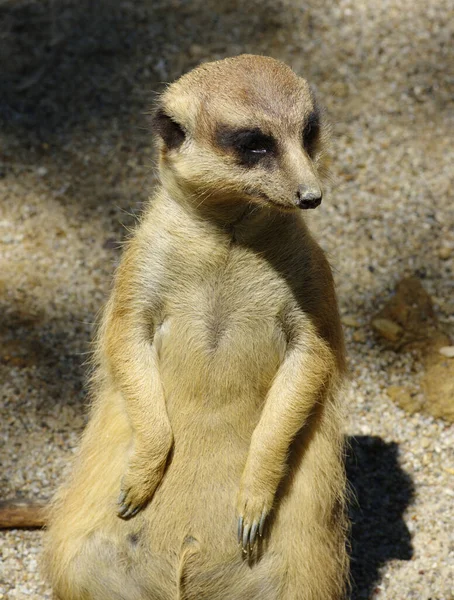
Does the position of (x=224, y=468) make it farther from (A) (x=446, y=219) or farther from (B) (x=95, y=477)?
(A) (x=446, y=219)

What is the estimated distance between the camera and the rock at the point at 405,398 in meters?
4.03

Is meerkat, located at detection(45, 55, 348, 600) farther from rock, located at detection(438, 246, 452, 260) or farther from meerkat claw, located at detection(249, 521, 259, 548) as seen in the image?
rock, located at detection(438, 246, 452, 260)

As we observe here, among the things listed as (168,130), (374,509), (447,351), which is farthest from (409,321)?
(168,130)

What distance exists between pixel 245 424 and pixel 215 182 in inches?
30.5

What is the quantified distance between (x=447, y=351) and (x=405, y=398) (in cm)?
28

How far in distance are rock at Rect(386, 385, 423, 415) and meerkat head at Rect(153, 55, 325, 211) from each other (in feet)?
4.90

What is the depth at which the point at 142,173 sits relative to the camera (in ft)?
15.7

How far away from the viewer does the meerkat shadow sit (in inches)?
143

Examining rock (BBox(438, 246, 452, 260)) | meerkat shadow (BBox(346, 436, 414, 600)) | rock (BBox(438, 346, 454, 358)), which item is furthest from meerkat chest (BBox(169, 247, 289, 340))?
rock (BBox(438, 246, 452, 260))

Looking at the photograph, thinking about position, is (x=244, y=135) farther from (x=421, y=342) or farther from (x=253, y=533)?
(x=421, y=342)

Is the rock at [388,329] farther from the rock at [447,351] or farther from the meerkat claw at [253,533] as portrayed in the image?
the meerkat claw at [253,533]

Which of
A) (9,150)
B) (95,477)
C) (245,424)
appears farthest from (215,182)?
(9,150)

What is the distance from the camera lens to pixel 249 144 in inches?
104

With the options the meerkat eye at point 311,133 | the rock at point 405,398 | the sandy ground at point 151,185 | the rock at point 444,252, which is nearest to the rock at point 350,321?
the sandy ground at point 151,185
